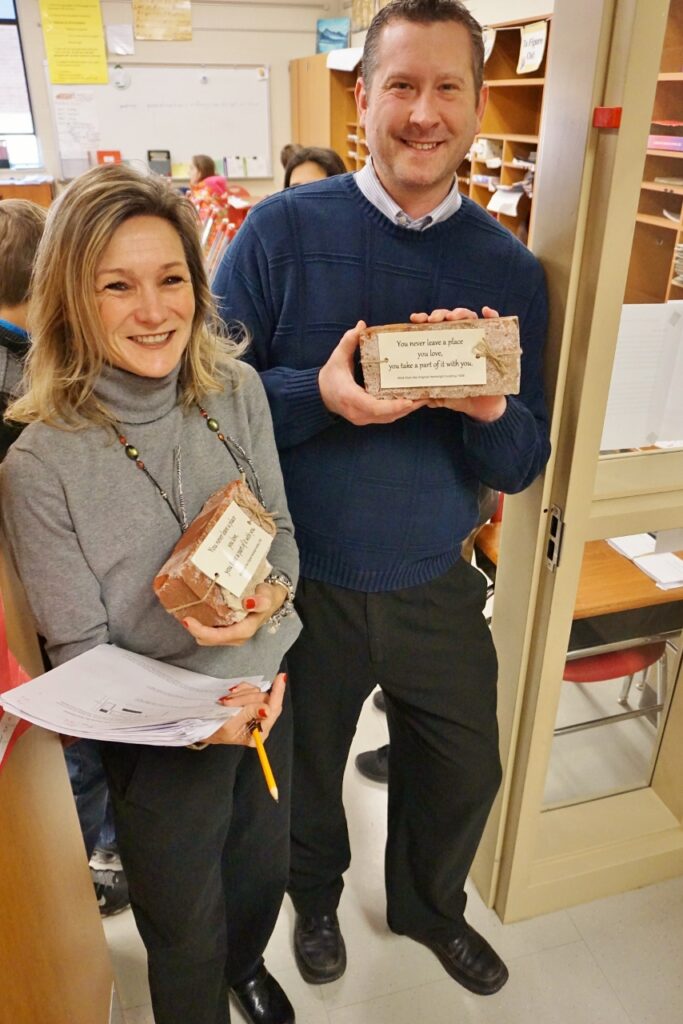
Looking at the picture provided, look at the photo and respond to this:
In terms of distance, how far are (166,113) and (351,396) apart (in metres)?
6.24

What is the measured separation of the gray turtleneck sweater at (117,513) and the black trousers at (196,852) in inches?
6.6

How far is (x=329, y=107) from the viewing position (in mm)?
5723

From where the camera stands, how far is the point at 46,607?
0.97 meters

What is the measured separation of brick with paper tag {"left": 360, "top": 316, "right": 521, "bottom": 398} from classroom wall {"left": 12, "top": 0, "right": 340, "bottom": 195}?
246 inches

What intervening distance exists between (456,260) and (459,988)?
149cm

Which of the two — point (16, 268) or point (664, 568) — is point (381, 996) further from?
point (16, 268)

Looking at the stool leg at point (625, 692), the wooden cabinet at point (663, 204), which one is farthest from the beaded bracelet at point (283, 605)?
the stool leg at point (625, 692)

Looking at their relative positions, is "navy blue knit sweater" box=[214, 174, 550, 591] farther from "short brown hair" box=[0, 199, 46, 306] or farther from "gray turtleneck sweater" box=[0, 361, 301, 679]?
"short brown hair" box=[0, 199, 46, 306]

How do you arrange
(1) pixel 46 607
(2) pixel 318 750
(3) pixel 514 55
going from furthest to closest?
(3) pixel 514 55
(2) pixel 318 750
(1) pixel 46 607

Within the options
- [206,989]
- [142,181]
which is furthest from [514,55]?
[206,989]

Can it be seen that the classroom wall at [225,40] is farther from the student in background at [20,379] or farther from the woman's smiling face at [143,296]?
the woman's smiling face at [143,296]

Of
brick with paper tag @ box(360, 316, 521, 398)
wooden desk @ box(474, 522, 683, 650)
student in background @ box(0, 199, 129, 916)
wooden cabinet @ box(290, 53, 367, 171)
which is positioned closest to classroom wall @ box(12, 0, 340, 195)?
wooden cabinet @ box(290, 53, 367, 171)

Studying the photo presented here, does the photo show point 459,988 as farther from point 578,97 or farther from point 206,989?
point 578,97

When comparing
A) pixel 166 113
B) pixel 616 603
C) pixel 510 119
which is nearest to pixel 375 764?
pixel 616 603
